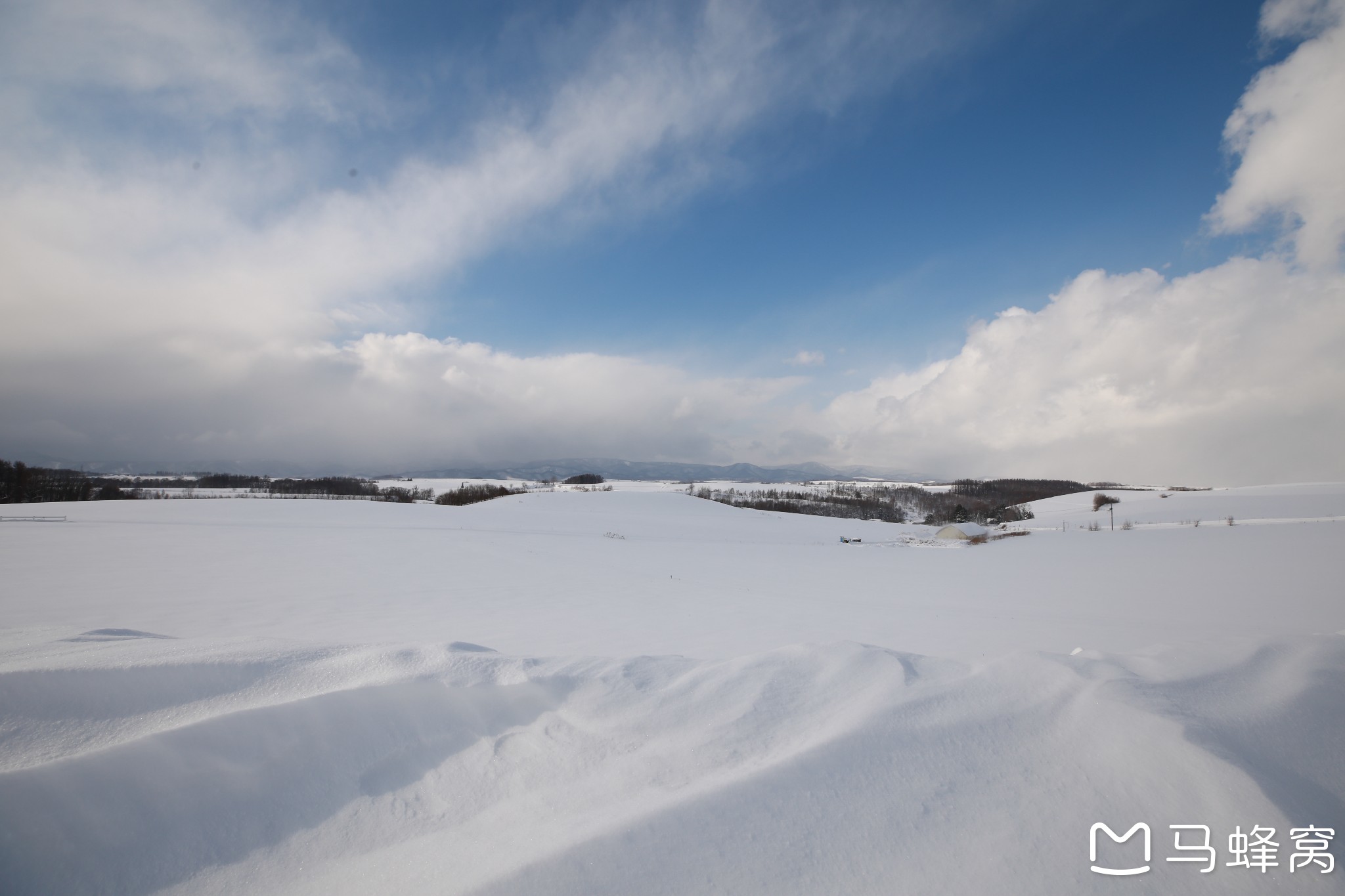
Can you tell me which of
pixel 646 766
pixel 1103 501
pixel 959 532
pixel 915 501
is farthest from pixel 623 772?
pixel 915 501

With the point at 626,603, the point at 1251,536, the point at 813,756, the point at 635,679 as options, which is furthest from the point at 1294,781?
the point at 1251,536

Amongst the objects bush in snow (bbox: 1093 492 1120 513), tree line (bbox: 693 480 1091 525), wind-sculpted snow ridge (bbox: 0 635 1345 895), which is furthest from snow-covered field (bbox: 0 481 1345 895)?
bush in snow (bbox: 1093 492 1120 513)

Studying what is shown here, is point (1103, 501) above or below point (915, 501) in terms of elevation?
above

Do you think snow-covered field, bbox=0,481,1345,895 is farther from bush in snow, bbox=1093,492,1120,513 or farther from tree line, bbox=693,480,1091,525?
bush in snow, bbox=1093,492,1120,513

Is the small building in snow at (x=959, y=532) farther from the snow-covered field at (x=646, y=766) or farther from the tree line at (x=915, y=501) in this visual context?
the snow-covered field at (x=646, y=766)

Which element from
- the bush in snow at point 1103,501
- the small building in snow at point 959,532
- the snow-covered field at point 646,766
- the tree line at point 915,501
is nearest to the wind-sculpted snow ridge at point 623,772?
the snow-covered field at point 646,766

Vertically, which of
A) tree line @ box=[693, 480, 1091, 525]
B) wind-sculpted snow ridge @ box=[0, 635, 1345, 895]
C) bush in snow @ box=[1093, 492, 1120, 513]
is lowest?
tree line @ box=[693, 480, 1091, 525]

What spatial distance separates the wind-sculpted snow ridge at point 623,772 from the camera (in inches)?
53.2

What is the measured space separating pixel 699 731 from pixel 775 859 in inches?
26.9

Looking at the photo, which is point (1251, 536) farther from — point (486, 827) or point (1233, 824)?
point (486, 827)

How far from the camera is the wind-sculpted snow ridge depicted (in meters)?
1.35

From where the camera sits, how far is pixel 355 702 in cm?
200

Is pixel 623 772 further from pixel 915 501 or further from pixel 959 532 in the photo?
pixel 915 501

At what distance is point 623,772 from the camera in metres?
1.79
